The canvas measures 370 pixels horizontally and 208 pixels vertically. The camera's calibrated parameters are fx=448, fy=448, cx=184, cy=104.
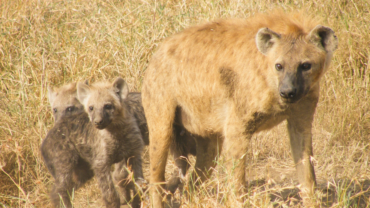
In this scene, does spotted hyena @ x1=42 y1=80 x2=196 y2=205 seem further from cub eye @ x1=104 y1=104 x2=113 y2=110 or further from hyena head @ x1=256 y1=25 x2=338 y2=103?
hyena head @ x1=256 y1=25 x2=338 y2=103

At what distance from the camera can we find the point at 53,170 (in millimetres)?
3770

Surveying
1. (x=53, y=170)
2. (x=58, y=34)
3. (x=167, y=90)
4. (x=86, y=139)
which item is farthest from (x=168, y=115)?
(x=58, y=34)

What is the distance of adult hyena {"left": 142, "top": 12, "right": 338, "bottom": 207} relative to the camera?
2752mm

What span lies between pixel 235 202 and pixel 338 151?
2065 millimetres

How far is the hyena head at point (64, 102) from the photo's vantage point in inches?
172

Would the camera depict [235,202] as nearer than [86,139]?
Yes

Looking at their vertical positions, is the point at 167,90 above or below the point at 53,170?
above

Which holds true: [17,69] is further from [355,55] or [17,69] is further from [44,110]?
[355,55]

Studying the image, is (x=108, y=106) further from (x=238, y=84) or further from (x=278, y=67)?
(x=278, y=67)

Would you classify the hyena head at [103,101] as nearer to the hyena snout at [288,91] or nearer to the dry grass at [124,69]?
the dry grass at [124,69]

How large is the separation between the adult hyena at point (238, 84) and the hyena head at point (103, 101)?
1.36 feet

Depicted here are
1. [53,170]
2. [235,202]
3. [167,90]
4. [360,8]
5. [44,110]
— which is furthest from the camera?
[360,8]

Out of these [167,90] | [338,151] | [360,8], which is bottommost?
[338,151]

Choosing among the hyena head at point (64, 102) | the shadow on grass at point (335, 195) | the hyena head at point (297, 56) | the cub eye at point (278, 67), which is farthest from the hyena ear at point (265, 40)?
the hyena head at point (64, 102)
